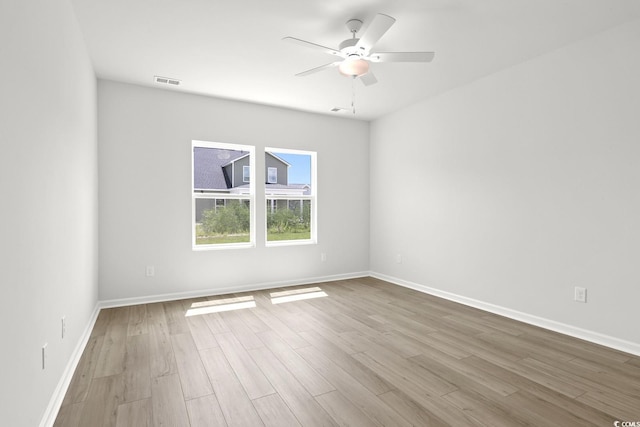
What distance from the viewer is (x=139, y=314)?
3736 mm

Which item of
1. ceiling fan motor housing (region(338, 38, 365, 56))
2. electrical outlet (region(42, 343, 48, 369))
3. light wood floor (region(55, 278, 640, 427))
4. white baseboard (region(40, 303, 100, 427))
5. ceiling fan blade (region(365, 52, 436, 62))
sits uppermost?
ceiling fan motor housing (region(338, 38, 365, 56))

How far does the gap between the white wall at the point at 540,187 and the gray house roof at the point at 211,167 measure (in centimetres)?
269

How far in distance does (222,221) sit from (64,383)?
278 centimetres

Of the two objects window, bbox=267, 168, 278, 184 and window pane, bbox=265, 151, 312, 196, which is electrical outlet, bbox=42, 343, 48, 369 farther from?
window, bbox=267, 168, 278, 184

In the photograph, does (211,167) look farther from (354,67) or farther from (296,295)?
(354,67)

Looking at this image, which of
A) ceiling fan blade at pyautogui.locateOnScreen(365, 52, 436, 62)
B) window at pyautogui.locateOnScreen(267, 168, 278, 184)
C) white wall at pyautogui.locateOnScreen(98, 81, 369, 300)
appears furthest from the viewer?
window at pyautogui.locateOnScreen(267, 168, 278, 184)

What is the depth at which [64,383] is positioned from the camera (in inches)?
85.6

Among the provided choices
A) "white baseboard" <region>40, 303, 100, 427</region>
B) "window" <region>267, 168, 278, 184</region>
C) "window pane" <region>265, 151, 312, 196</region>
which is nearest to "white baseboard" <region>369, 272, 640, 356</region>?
"window pane" <region>265, 151, 312, 196</region>

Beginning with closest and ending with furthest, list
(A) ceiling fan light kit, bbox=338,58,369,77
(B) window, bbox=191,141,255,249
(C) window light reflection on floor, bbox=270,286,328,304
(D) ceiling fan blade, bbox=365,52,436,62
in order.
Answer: (D) ceiling fan blade, bbox=365,52,436,62 → (A) ceiling fan light kit, bbox=338,58,369,77 → (C) window light reflection on floor, bbox=270,286,328,304 → (B) window, bbox=191,141,255,249

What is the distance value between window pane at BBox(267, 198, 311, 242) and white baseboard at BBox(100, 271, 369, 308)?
0.67 m

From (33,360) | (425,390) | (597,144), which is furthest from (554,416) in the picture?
(33,360)

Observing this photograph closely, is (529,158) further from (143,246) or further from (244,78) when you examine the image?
(143,246)

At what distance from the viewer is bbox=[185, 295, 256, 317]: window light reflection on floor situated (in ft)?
Result: 12.6

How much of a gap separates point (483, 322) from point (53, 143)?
12.9 ft
